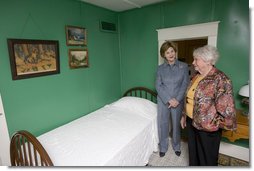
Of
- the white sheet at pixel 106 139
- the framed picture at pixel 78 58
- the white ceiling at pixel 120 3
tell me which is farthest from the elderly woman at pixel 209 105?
the framed picture at pixel 78 58

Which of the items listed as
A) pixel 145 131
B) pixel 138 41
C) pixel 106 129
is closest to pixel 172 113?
pixel 145 131

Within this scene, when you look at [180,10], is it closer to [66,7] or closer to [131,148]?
[66,7]

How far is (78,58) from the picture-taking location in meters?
2.47

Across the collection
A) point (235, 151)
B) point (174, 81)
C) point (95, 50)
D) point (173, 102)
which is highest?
point (95, 50)

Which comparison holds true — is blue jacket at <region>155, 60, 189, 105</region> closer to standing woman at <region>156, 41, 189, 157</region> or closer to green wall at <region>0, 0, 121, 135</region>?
standing woman at <region>156, 41, 189, 157</region>

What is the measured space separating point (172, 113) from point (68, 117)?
57.7 inches

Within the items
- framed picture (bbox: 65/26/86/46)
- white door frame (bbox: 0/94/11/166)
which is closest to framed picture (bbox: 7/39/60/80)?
framed picture (bbox: 65/26/86/46)

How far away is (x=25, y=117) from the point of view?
1929mm

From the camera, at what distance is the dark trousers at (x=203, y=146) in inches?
61.7

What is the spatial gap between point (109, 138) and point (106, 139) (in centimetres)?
4

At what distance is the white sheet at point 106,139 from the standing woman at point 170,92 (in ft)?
0.45

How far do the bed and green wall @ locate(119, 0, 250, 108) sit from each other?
0.69 m

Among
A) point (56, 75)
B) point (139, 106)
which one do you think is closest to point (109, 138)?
point (139, 106)

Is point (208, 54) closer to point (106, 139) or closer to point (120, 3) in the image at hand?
point (106, 139)
